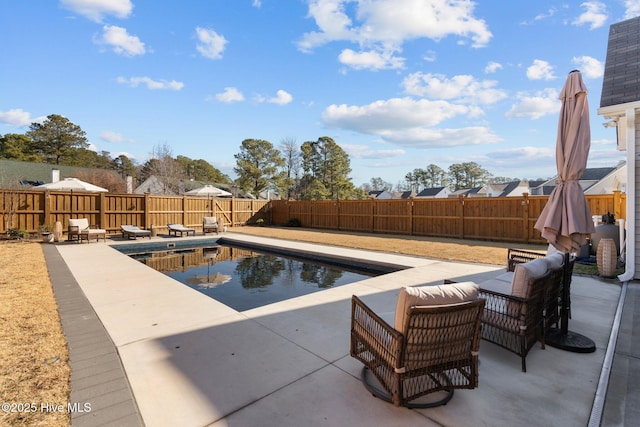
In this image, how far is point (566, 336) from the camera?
3.18 metres

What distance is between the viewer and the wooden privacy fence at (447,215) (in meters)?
11.2

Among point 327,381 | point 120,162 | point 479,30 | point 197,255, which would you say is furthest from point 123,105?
point 120,162

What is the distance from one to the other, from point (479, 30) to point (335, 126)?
18929 mm

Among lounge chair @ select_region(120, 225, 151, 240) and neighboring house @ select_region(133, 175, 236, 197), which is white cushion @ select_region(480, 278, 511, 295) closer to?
lounge chair @ select_region(120, 225, 151, 240)

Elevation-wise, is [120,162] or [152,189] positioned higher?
[120,162]

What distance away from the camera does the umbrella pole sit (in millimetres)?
2980

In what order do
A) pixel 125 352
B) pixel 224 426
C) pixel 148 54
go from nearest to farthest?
pixel 224 426, pixel 125 352, pixel 148 54

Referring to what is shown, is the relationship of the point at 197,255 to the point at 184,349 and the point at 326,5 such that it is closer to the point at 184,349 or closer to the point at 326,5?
the point at 184,349

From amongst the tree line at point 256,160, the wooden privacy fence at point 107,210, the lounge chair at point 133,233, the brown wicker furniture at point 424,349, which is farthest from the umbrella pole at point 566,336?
the tree line at point 256,160

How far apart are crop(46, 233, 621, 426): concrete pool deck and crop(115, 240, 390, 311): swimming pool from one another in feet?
4.86

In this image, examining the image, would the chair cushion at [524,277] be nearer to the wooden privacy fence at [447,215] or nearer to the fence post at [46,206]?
the wooden privacy fence at [447,215]

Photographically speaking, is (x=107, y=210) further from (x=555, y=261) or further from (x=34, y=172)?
(x=34, y=172)

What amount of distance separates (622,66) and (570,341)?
276 inches

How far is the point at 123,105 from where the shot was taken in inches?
615
